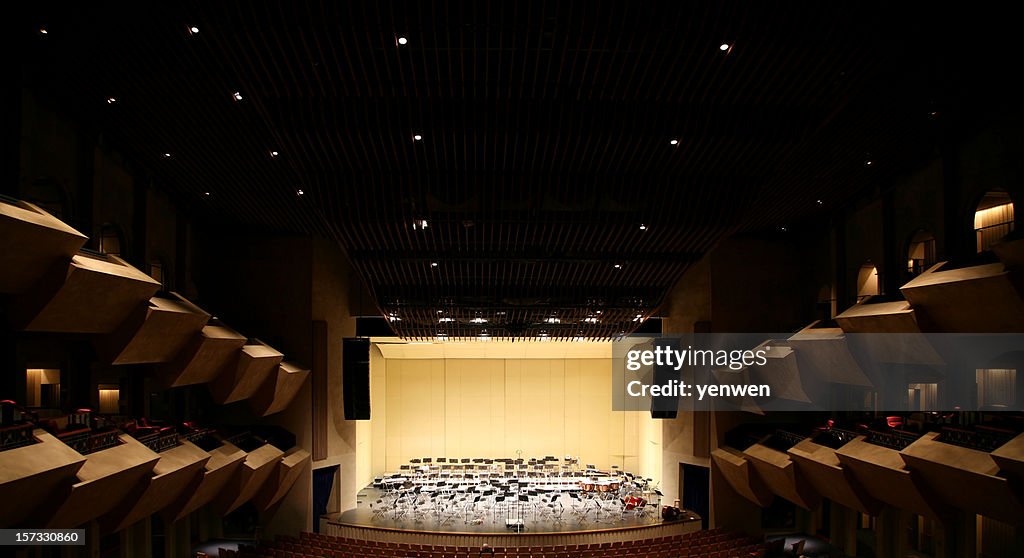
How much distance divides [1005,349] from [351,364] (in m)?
16.3

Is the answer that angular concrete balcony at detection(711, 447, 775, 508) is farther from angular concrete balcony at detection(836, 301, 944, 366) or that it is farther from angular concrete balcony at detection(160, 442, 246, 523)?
angular concrete balcony at detection(160, 442, 246, 523)

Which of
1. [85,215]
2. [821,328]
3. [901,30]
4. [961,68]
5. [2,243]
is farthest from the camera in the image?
[821,328]

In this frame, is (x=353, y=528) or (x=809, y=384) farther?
(x=353, y=528)

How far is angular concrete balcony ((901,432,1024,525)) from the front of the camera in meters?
10.2

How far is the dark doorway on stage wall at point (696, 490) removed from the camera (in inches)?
847

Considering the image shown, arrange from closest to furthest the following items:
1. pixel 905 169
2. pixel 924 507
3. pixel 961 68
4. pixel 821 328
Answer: pixel 961 68 → pixel 924 507 → pixel 905 169 → pixel 821 328

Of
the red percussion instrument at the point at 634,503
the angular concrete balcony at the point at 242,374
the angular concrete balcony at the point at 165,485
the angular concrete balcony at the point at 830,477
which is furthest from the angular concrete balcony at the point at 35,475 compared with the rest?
the red percussion instrument at the point at 634,503

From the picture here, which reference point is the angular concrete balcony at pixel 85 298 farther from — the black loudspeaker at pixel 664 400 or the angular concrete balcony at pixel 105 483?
the black loudspeaker at pixel 664 400

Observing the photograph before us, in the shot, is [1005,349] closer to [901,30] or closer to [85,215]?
[901,30]

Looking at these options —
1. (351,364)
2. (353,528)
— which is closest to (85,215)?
(351,364)

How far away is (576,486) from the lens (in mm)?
25375

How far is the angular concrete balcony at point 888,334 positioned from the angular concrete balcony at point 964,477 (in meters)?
1.47

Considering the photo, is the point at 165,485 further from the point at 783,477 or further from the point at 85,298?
the point at 783,477

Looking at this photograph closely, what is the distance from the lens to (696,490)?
861 inches
